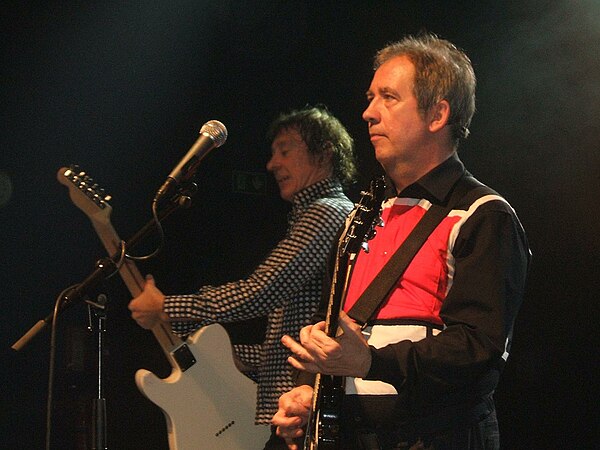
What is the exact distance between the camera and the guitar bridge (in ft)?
Answer: 10.7

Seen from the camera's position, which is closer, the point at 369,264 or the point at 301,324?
the point at 369,264

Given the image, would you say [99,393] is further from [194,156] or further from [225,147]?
[225,147]

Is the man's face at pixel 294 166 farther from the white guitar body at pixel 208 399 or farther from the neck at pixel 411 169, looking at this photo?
the neck at pixel 411 169

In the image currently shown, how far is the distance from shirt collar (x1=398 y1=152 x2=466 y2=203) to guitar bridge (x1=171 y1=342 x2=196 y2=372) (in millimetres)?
1330

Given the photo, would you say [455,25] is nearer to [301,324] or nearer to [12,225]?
[301,324]

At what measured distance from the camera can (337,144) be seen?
3521 millimetres

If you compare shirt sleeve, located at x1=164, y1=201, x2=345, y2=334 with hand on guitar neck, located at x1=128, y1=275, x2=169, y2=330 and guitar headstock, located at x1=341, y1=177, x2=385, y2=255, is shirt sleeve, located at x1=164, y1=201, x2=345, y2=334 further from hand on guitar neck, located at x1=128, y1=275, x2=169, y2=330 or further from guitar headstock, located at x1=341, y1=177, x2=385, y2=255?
guitar headstock, located at x1=341, y1=177, x2=385, y2=255

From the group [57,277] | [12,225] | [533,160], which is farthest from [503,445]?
[12,225]

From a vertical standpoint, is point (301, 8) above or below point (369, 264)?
above

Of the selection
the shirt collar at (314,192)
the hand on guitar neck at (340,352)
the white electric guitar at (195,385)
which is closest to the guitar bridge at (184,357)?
the white electric guitar at (195,385)

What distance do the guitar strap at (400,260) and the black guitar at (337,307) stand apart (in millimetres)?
87

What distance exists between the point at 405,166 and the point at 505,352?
0.59 m

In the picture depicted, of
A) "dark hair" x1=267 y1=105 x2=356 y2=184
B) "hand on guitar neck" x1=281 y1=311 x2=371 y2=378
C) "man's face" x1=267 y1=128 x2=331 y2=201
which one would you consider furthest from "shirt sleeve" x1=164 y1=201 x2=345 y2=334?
"hand on guitar neck" x1=281 y1=311 x2=371 y2=378

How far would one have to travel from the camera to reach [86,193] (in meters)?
3.22
